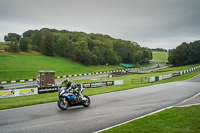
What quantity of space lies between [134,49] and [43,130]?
11446 cm

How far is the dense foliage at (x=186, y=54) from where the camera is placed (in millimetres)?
87250

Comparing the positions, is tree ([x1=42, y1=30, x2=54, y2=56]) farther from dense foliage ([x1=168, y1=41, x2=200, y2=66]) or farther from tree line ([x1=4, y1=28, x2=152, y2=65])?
dense foliage ([x1=168, y1=41, x2=200, y2=66])

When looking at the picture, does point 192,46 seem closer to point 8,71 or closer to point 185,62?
point 185,62

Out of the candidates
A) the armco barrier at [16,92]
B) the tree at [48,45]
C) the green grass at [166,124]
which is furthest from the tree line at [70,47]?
the green grass at [166,124]

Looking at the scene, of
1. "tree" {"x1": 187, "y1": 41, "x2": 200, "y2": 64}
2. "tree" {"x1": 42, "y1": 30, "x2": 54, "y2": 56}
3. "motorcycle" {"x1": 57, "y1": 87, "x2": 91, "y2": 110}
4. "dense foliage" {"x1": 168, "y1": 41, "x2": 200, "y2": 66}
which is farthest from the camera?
"dense foliage" {"x1": 168, "y1": 41, "x2": 200, "y2": 66}

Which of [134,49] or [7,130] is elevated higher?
[134,49]

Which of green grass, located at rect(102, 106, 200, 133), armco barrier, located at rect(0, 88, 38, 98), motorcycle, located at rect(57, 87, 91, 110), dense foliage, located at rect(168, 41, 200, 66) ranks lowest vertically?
armco barrier, located at rect(0, 88, 38, 98)

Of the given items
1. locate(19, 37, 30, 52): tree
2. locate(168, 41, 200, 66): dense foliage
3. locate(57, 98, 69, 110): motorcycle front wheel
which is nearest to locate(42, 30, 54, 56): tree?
locate(19, 37, 30, 52): tree

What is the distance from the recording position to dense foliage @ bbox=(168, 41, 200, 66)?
8725cm

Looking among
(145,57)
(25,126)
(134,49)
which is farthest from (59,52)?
(25,126)

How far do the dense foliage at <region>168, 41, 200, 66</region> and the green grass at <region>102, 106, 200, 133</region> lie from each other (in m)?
90.1

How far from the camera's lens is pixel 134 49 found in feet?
385

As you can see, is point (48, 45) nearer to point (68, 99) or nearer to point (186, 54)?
point (68, 99)

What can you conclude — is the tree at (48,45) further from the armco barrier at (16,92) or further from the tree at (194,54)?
the tree at (194,54)
